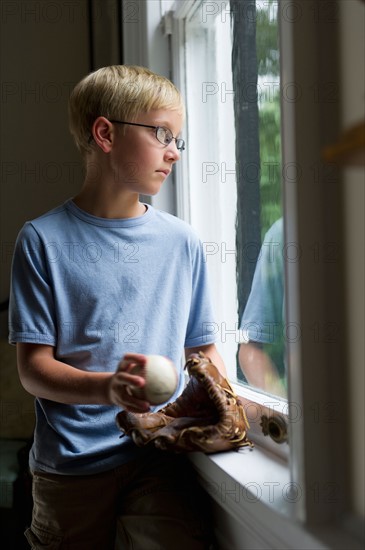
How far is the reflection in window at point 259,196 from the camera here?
1304mm

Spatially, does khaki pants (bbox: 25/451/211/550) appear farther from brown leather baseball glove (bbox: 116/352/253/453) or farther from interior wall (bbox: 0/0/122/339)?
interior wall (bbox: 0/0/122/339)

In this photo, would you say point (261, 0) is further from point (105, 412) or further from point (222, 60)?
point (105, 412)

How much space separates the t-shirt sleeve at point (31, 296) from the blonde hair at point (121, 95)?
0.28 m

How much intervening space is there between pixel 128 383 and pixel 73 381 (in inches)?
7.5

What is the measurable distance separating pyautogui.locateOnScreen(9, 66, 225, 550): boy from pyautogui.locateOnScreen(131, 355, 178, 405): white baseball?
20 centimetres

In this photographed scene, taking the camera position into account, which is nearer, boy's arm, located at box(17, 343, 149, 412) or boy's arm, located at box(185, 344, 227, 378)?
boy's arm, located at box(17, 343, 149, 412)

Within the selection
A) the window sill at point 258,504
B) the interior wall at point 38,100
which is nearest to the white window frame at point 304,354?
the window sill at point 258,504

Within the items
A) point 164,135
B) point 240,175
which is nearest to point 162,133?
point 164,135

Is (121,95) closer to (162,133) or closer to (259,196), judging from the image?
(162,133)

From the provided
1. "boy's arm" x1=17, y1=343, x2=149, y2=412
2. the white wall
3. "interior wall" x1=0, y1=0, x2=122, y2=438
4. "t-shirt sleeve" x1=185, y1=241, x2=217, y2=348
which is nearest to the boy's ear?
"t-shirt sleeve" x1=185, y1=241, x2=217, y2=348

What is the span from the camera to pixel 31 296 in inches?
52.6

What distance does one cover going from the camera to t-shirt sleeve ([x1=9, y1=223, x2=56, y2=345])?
4.30ft

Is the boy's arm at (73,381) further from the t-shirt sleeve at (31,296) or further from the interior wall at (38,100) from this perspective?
the interior wall at (38,100)

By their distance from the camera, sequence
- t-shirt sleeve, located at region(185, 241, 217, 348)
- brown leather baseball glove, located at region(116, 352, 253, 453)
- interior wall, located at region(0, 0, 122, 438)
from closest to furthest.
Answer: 1. brown leather baseball glove, located at region(116, 352, 253, 453)
2. t-shirt sleeve, located at region(185, 241, 217, 348)
3. interior wall, located at region(0, 0, 122, 438)
